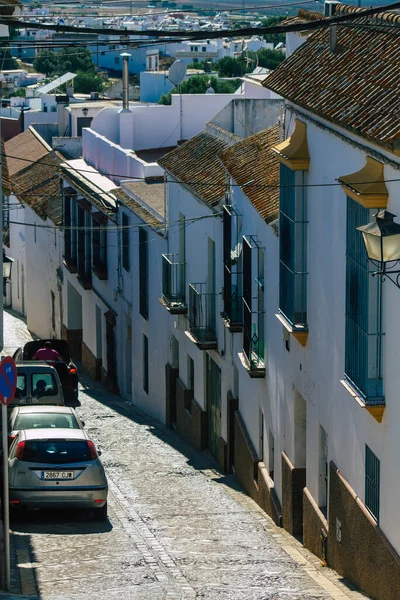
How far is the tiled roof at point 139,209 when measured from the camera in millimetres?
27562

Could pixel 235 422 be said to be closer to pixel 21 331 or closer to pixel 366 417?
pixel 366 417

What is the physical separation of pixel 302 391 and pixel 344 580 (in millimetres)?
3192

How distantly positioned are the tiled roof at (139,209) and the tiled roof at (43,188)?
7.84m

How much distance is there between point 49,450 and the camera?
55.8 feet

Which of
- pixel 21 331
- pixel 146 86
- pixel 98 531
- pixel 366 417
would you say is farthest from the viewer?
pixel 146 86

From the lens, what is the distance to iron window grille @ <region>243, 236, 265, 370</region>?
19.7 metres

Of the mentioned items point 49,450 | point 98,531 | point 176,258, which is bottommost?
point 98,531

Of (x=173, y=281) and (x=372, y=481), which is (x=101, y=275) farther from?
(x=372, y=481)

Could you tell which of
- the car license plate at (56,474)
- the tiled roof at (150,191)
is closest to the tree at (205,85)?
the tiled roof at (150,191)

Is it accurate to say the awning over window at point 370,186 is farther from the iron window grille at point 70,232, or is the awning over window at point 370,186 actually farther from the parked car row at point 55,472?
the iron window grille at point 70,232

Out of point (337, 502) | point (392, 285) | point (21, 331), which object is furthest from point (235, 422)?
point (21, 331)

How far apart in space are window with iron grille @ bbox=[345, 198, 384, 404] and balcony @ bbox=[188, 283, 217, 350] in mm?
9341

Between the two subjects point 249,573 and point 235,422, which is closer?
point 249,573

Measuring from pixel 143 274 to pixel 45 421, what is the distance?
1043 cm
